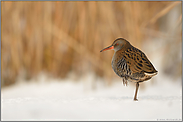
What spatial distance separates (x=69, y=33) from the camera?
8.97 feet

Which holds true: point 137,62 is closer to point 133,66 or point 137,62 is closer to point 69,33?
point 133,66

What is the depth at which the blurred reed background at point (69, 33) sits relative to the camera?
241 centimetres

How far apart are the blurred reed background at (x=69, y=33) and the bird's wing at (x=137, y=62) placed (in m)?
0.91

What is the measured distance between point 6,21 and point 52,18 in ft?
1.74

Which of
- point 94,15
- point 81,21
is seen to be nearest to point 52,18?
point 81,21

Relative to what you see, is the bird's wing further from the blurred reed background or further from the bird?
the blurred reed background

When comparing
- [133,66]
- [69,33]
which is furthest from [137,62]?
[69,33]

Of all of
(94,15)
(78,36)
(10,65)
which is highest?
(94,15)

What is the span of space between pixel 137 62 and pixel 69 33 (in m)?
1.46

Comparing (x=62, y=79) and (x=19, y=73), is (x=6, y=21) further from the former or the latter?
(x=62, y=79)

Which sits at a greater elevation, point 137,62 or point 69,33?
point 69,33

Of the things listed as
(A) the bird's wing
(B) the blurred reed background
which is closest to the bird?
(A) the bird's wing

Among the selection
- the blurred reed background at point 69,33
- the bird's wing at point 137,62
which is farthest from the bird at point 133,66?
the blurred reed background at point 69,33

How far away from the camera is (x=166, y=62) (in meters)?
2.87
